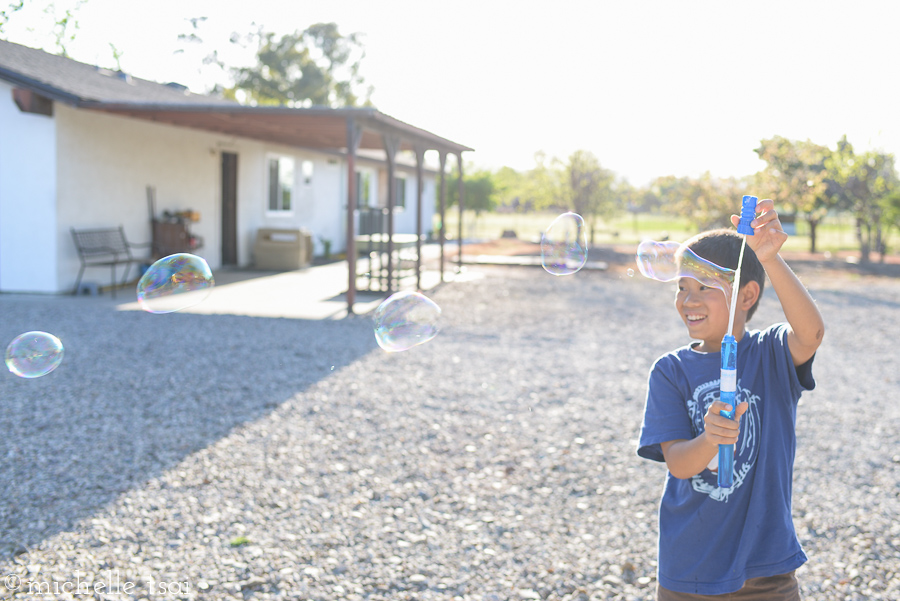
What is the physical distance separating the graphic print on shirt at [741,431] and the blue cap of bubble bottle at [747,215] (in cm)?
46

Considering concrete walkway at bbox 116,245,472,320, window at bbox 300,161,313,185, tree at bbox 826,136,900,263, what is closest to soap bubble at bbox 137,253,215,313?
concrete walkway at bbox 116,245,472,320

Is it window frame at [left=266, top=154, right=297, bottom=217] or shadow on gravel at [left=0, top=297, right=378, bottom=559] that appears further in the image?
window frame at [left=266, top=154, right=297, bottom=217]

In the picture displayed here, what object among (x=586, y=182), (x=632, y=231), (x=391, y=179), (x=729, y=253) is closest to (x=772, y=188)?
(x=586, y=182)

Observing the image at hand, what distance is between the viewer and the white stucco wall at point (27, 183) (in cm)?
1027

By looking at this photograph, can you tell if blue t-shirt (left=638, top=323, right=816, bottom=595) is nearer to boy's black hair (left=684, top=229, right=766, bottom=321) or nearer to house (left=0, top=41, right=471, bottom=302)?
boy's black hair (left=684, top=229, right=766, bottom=321)

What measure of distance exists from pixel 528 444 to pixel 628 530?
1.29 meters

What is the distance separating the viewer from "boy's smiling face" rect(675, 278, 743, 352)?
1.84m

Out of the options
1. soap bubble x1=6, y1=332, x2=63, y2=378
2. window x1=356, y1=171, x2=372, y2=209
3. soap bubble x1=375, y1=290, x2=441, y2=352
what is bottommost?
soap bubble x1=6, y1=332, x2=63, y2=378

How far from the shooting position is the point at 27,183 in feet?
33.9

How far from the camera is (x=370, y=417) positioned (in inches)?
208

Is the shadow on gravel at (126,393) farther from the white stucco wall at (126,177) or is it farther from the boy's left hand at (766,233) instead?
the boy's left hand at (766,233)

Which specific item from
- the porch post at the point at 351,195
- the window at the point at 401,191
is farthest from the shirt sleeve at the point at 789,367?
the window at the point at 401,191

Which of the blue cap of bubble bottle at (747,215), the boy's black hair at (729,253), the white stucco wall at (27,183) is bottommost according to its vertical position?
the boy's black hair at (729,253)

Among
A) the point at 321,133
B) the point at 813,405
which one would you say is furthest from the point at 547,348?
the point at 321,133
